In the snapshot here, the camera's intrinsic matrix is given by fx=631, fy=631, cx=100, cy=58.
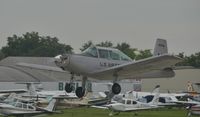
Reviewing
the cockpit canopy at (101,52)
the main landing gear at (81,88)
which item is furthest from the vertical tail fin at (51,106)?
the cockpit canopy at (101,52)

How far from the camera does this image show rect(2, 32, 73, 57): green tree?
159m

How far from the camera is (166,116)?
194 feet

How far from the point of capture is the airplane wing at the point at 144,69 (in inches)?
1128

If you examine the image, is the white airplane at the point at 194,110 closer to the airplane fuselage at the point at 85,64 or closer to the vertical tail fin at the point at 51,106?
the vertical tail fin at the point at 51,106

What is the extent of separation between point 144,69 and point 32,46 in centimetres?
13804

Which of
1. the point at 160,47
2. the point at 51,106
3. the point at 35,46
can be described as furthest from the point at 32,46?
the point at 160,47

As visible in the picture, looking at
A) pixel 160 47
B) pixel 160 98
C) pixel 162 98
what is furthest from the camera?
pixel 160 98

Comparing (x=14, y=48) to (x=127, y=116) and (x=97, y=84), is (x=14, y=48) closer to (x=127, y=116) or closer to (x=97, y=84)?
(x=97, y=84)

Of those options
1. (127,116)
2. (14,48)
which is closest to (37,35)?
(14,48)

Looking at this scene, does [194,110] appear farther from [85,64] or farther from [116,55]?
[85,64]

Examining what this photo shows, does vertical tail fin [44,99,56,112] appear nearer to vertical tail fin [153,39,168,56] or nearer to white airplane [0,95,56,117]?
white airplane [0,95,56,117]

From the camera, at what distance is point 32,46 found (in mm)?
166875

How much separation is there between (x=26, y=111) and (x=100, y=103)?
69.0 feet

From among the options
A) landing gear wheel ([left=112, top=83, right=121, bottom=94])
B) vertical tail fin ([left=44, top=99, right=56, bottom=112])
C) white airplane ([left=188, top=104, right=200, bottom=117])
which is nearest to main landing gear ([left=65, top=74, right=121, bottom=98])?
landing gear wheel ([left=112, top=83, right=121, bottom=94])
